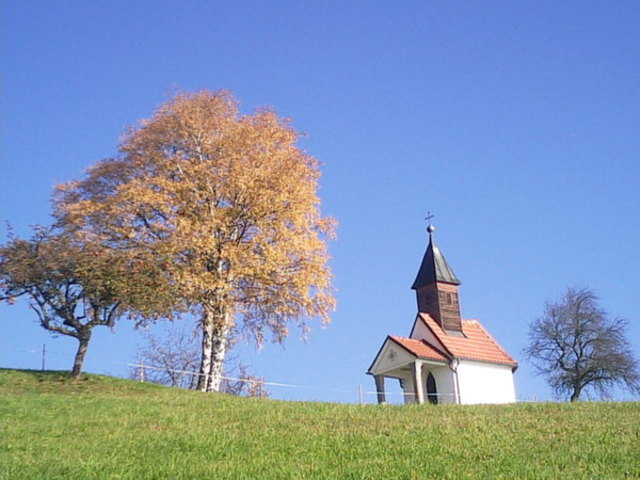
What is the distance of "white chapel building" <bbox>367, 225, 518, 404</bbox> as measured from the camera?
127 feet

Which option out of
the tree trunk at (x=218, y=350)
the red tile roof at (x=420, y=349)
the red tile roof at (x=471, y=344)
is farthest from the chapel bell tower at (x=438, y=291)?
the tree trunk at (x=218, y=350)

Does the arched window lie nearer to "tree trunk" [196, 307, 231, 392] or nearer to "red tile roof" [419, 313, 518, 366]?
"red tile roof" [419, 313, 518, 366]

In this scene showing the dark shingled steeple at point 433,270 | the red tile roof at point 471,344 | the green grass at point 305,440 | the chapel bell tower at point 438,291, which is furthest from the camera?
the dark shingled steeple at point 433,270

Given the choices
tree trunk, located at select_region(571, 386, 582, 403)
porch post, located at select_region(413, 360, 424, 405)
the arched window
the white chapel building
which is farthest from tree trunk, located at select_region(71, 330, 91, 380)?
tree trunk, located at select_region(571, 386, 582, 403)

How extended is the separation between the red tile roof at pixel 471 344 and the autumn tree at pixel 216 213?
39.7ft

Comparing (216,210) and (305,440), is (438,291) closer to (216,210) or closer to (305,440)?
(216,210)

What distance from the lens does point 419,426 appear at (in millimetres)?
16312

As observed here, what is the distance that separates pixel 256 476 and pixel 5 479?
4088 millimetres

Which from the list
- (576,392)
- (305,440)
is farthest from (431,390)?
(305,440)

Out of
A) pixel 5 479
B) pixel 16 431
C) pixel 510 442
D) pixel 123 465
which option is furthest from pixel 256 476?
pixel 16 431

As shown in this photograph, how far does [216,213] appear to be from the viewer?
3002cm

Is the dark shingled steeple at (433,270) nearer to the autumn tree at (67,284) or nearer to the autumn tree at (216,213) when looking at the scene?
the autumn tree at (216,213)

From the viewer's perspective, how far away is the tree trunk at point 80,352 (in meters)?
26.5

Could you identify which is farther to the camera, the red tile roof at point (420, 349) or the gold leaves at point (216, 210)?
the red tile roof at point (420, 349)
